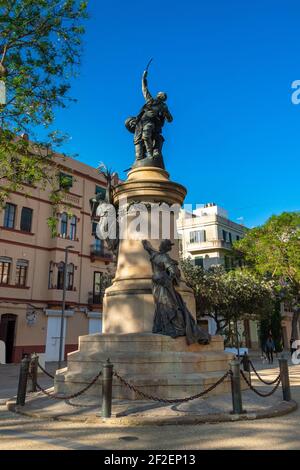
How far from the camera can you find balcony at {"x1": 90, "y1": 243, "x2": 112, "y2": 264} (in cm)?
3772

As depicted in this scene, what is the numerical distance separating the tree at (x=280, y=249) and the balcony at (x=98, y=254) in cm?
1252

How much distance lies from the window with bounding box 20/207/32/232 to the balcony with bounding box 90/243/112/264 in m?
6.71

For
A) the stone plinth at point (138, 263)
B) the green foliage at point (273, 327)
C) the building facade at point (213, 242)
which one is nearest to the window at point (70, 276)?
the building facade at point (213, 242)

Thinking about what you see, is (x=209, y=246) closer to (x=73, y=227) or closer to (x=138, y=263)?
(x=73, y=227)

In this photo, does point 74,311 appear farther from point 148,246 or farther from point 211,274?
point 148,246

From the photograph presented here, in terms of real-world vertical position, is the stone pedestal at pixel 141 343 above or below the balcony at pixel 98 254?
below

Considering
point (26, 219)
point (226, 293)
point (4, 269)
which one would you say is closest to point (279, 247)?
point (226, 293)

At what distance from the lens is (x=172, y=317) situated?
995 centimetres

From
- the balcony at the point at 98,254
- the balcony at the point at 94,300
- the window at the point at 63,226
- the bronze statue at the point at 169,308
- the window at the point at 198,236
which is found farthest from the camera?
the window at the point at 198,236

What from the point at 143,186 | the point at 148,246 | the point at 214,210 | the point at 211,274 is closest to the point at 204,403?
the point at 148,246

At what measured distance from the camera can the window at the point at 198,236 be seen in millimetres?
51812

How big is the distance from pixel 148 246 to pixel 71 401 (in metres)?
4.21

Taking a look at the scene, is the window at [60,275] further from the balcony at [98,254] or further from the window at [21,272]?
the balcony at [98,254]

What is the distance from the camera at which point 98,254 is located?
38.1 m
